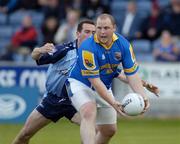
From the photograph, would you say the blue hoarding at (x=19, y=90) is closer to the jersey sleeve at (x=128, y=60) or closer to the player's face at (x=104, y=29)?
the jersey sleeve at (x=128, y=60)

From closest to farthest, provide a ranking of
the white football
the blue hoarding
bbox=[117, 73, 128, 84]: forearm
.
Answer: the white football, bbox=[117, 73, 128, 84]: forearm, the blue hoarding

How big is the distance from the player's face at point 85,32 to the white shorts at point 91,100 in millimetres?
672

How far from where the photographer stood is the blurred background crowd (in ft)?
63.4

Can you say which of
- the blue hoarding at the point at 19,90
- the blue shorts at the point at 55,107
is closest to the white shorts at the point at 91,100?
the blue shorts at the point at 55,107

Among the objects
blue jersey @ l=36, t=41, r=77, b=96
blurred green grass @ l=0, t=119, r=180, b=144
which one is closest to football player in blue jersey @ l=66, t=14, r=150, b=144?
blue jersey @ l=36, t=41, r=77, b=96

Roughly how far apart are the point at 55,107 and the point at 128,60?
4.34 ft

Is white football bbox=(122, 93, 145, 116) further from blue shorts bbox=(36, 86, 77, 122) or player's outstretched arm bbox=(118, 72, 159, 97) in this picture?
blue shorts bbox=(36, 86, 77, 122)

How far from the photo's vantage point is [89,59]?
32.7 feet

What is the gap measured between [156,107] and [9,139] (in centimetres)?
490

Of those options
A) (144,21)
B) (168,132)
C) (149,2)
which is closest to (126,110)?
(168,132)

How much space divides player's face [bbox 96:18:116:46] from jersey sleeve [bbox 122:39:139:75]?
0.24 m

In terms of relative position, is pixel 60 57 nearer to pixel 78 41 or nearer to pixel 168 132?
pixel 78 41

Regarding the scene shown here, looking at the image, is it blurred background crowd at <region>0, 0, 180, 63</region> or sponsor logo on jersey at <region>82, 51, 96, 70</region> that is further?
blurred background crowd at <region>0, 0, 180, 63</region>

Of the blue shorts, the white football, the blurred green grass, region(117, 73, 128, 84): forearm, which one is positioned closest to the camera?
the white football
